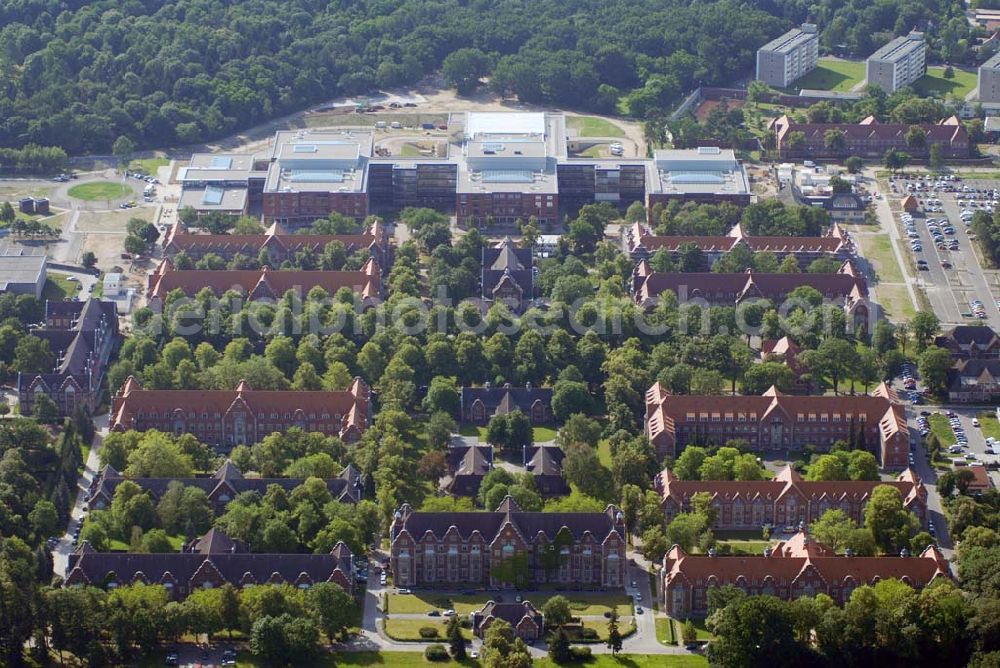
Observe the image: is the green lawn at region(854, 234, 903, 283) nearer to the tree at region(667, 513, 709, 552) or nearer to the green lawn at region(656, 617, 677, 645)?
the tree at region(667, 513, 709, 552)

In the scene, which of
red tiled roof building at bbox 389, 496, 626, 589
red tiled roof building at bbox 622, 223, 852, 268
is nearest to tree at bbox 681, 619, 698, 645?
red tiled roof building at bbox 389, 496, 626, 589

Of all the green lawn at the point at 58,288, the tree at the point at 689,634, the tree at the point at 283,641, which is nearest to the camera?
the tree at the point at 283,641

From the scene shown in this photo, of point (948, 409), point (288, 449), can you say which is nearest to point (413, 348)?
point (288, 449)

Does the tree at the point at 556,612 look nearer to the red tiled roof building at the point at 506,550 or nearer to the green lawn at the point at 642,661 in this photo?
the green lawn at the point at 642,661

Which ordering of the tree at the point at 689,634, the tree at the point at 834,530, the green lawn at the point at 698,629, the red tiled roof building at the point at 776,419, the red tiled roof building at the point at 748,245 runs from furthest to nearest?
1. the red tiled roof building at the point at 748,245
2. the red tiled roof building at the point at 776,419
3. the tree at the point at 834,530
4. the green lawn at the point at 698,629
5. the tree at the point at 689,634

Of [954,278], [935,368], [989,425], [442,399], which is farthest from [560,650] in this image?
[954,278]

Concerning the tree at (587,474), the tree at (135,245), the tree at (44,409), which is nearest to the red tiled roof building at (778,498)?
the tree at (587,474)
